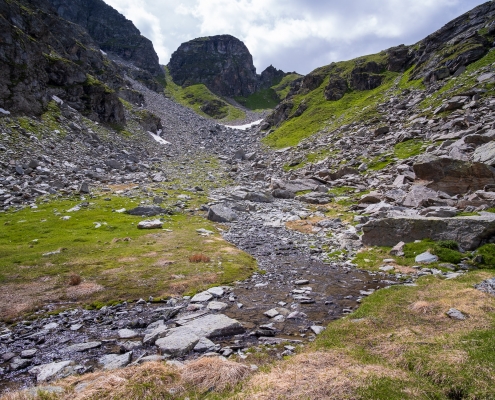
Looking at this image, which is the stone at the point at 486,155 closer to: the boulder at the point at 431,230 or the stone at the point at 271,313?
the boulder at the point at 431,230

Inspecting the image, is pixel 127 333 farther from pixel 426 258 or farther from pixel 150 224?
pixel 150 224

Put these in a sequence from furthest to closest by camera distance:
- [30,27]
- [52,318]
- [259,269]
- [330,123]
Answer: [330,123]
[30,27]
[259,269]
[52,318]

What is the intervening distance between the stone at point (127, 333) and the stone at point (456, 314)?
45.6 feet

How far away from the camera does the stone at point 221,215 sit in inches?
1594

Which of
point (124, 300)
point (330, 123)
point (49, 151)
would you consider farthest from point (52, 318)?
point (330, 123)

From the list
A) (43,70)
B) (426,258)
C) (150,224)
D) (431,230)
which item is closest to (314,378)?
(426,258)

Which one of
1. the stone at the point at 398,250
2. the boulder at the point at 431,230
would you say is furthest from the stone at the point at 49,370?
the boulder at the point at 431,230

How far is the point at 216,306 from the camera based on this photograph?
1645 cm

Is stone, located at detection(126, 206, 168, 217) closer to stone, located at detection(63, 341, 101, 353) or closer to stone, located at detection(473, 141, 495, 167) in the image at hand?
stone, located at detection(63, 341, 101, 353)

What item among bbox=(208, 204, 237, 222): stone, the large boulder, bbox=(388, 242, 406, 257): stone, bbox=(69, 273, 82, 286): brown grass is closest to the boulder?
bbox=(388, 242, 406, 257): stone

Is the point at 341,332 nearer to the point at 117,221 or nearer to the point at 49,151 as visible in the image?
the point at 117,221

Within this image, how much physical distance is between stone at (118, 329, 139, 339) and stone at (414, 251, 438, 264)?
60.3 ft

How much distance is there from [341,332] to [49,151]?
6631 centimetres

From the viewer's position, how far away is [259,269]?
22859 mm
